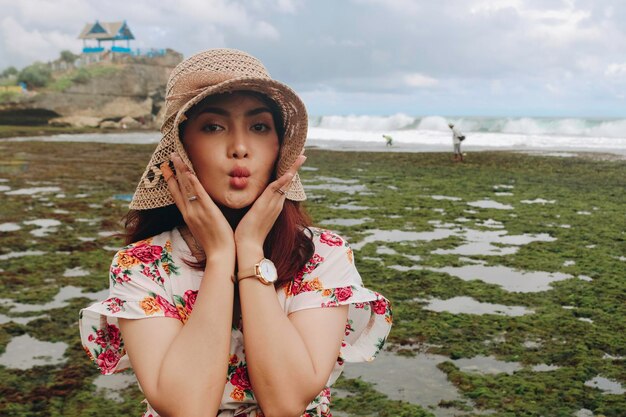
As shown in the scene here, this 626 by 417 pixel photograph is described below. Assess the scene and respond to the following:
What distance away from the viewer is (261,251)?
6.16 feet

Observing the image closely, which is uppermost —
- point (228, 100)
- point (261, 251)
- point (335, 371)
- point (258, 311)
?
point (228, 100)

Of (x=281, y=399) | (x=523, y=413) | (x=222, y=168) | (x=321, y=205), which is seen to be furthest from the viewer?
(x=321, y=205)

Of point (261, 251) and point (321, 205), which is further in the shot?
point (321, 205)

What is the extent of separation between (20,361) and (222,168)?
135 inches

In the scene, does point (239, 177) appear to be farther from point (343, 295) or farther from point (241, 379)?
point (241, 379)

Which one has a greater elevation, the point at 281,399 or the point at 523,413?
the point at 281,399

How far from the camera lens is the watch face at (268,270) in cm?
180

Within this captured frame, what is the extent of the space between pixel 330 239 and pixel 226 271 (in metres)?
0.44

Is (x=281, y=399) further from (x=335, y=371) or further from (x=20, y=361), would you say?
(x=20, y=361)

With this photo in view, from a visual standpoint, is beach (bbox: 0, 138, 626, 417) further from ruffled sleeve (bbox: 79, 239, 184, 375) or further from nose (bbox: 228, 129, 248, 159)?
nose (bbox: 228, 129, 248, 159)

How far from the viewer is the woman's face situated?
6.07 feet

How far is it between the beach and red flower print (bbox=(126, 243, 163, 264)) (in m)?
2.19

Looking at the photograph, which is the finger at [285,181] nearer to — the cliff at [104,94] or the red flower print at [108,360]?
the red flower print at [108,360]

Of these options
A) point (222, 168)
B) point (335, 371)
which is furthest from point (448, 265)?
point (222, 168)
